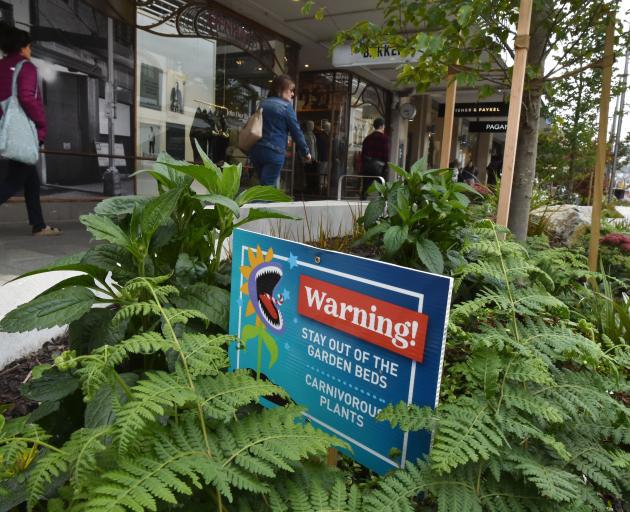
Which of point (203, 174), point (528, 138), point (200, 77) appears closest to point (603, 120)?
point (528, 138)

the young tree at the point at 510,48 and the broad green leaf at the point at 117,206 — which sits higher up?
the young tree at the point at 510,48

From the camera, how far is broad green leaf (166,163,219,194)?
1772 millimetres

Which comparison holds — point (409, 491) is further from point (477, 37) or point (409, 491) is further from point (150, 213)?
point (477, 37)

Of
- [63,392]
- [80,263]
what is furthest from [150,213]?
[63,392]

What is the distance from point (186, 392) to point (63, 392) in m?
0.68

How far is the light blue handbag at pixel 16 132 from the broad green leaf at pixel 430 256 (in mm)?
4130

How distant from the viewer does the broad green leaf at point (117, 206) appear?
172 centimetres

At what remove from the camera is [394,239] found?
2.42m

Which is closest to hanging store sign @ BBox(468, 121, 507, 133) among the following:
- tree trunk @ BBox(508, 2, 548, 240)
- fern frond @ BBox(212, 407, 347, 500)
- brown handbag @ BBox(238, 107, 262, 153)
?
brown handbag @ BBox(238, 107, 262, 153)

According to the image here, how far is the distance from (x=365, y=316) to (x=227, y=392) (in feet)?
1.27

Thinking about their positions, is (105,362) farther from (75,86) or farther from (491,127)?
(491,127)

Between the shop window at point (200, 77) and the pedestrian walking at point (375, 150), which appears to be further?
the pedestrian walking at point (375, 150)

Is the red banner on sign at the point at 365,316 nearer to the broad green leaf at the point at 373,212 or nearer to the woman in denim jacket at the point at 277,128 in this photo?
the broad green leaf at the point at 373,212

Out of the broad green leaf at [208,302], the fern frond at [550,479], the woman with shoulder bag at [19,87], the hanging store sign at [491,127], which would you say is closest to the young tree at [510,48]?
the broad green leaf at [208,302]
